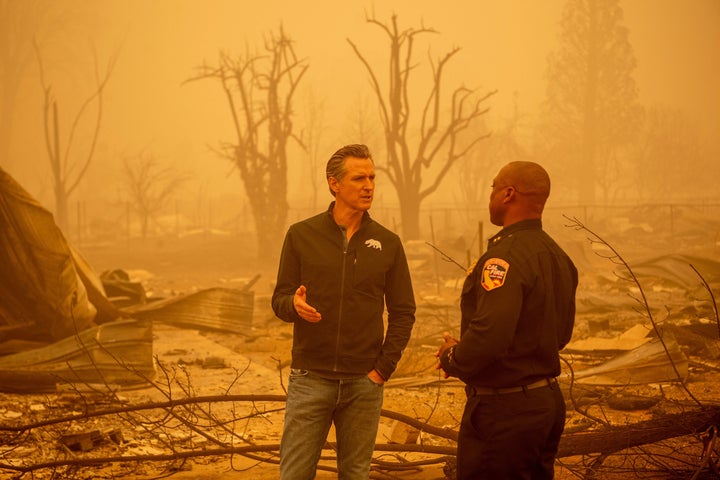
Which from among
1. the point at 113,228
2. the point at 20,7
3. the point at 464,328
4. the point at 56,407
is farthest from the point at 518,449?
the point at 20,7

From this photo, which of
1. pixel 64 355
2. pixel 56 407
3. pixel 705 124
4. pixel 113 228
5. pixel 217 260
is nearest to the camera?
pixel 56 407

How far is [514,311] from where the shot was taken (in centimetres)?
266

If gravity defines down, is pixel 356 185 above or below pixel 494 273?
above

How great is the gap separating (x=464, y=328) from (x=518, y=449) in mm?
513

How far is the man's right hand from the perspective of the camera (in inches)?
118

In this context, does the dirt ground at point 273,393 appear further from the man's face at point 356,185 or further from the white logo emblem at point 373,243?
the man's face at point 356,185

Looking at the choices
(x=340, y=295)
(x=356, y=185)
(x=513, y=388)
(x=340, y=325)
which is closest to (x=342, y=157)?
(x=356, y=185)

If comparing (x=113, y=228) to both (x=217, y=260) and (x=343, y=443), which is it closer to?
(x=217, y=260)

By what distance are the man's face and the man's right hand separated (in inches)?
17.0

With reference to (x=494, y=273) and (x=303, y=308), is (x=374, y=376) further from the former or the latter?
(x=494, y=273)

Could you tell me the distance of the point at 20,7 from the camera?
2090 inches

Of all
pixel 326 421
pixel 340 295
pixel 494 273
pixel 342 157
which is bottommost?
pixel 326 421

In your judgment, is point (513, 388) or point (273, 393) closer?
point (513, 388)

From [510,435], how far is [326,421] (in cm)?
80
